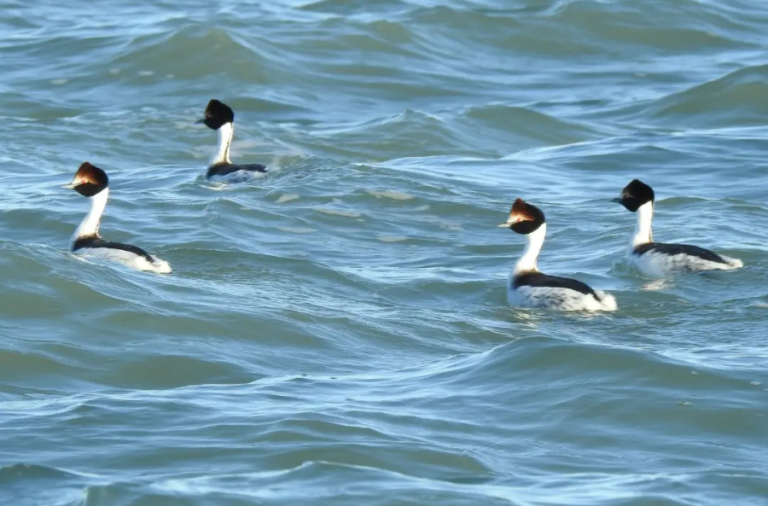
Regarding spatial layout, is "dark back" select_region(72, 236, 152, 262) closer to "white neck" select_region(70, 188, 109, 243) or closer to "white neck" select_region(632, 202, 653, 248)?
"white neck" select_region(70, 188, 109, 243)

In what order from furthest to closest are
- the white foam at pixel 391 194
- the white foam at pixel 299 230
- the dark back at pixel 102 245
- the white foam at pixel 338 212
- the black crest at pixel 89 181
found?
the white foam at pixel 391 194 → the white foam at pixel 338 212 → the white foam at pixel 299 230 → the black crest at pixel 89 181 → the dark back at pixel 102 245

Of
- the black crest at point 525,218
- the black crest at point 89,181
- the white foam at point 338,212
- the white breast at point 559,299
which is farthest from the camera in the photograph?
the white foam at point 338,212

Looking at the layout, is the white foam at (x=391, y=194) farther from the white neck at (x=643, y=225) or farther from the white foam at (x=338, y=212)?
the white neck at (x=643, y=225)

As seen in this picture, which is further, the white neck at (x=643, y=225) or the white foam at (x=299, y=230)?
the white foam at (x=299, y=230)

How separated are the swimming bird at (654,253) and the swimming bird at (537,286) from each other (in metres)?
1.05

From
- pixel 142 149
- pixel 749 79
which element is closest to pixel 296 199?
pixel 142 149

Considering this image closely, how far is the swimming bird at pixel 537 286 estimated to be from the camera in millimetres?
12469

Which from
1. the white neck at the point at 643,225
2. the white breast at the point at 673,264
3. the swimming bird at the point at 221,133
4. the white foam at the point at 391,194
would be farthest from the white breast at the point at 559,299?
the swimming bird at the point at 221,133

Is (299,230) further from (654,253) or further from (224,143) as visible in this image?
(224,143)

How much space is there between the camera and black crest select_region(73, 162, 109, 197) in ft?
47.9

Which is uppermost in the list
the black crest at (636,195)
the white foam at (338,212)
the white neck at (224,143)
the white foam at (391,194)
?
the white neck at (224,143)

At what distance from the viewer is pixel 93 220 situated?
14.5 meters

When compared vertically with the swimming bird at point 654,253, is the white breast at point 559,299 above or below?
below

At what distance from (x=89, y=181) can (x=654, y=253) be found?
4898 mm
